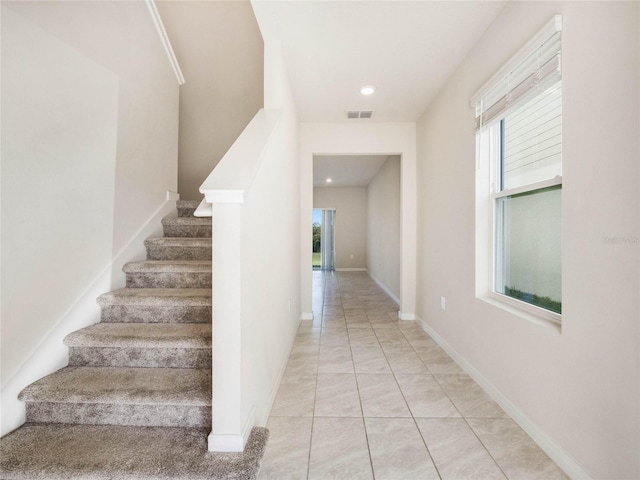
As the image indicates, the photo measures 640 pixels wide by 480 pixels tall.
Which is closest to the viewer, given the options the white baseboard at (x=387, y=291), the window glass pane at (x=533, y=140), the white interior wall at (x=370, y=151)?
the window glass pane at (x=533, y=140)

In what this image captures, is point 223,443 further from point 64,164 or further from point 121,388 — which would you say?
point 64,164

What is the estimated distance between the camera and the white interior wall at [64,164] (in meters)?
1.46

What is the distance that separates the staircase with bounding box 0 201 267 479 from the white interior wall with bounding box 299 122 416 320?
1901 millimetres

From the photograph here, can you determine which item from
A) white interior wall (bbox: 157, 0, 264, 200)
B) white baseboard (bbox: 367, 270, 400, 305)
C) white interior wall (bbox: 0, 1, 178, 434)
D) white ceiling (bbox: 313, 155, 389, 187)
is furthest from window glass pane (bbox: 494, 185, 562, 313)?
white ceiling (bbox: 313, 155, 389, 187)

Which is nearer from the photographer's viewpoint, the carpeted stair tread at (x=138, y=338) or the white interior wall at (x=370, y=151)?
the carpeted stair tread at (x=138, y=338)

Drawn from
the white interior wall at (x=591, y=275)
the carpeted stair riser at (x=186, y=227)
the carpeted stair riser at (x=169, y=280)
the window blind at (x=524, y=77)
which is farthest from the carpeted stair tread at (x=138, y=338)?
the window blind at (x=524, y=77)

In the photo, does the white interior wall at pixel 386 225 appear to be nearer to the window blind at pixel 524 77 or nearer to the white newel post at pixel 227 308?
the window blind at pixel 524 77

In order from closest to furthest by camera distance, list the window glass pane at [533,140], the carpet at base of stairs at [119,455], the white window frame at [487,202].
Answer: the carpet at base of stairs at [119,455] → the window glass pane at [533,140] → the white window frame at [487,202]

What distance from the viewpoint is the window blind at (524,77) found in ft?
4.83

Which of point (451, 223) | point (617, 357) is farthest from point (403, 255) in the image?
point (617, 357)

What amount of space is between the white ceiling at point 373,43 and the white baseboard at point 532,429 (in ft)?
7.93

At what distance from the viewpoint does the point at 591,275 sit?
1231 mm

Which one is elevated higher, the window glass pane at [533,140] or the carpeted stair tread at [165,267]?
the window glass pane at [533,140]

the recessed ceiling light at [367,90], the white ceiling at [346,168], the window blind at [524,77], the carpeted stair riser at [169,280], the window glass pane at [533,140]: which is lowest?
the carpeted stair riser at [169,280]
